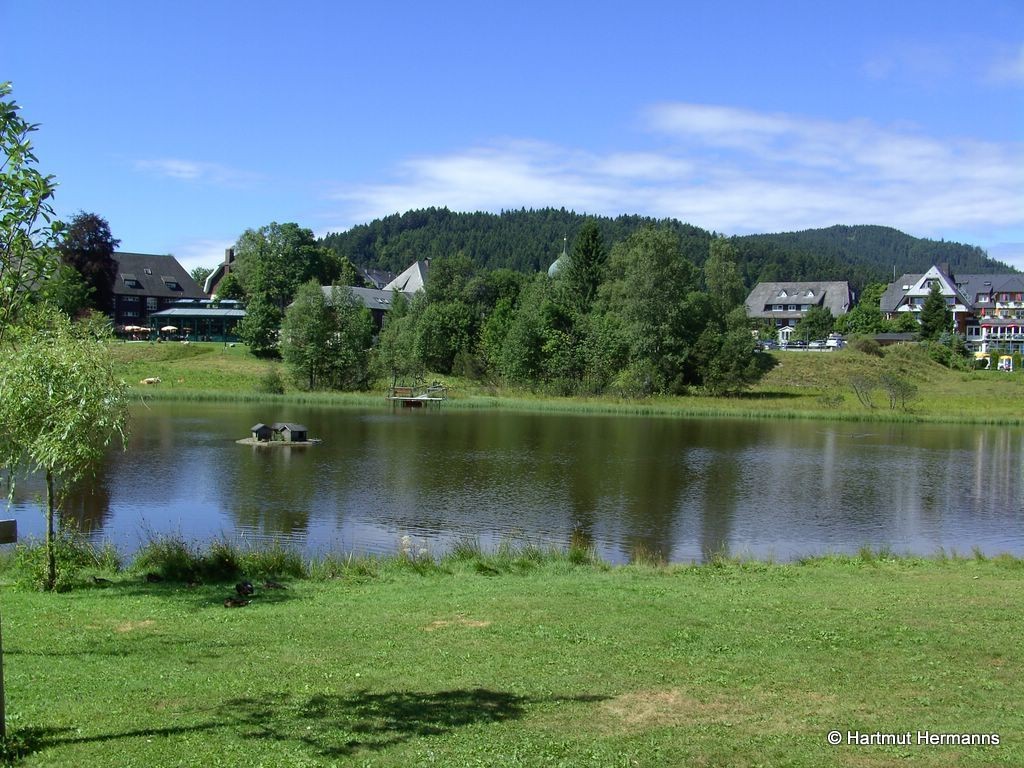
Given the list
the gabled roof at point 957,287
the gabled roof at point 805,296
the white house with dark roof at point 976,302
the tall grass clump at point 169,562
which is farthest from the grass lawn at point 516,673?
the gabled roof at point 805,296

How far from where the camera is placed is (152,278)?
103000 millimetres

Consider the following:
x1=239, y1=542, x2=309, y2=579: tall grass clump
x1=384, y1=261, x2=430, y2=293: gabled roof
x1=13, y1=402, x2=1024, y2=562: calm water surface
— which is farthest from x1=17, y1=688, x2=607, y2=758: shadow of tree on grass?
x1=384, y1=261, x2=430, y2=293: gabled roof

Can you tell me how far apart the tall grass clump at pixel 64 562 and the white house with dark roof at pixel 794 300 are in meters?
120

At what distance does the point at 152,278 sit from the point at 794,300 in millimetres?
88515

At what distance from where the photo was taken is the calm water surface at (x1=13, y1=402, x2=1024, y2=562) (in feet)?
72.5

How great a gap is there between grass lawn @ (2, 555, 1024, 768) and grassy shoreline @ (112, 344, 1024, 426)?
2035 inches

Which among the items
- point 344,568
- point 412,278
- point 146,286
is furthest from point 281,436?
point 412,278

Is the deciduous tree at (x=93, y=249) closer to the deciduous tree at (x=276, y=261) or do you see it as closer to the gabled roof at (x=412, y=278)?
the deciduous tree at (x=276, y=261)

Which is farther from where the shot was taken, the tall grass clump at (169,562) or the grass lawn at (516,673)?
the tall grass clump at (169,562)

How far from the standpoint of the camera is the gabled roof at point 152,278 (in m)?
100

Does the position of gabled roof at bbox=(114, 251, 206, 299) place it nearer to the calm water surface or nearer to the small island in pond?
the calm water surface

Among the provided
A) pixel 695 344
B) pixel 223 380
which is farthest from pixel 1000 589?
pixel 223 380

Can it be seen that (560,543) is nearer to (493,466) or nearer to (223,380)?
(493,466)

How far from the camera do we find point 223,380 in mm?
73062
